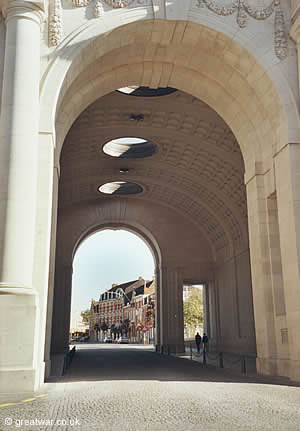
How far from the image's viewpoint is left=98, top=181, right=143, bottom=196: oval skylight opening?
116 feet

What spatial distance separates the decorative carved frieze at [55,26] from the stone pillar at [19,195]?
71cm

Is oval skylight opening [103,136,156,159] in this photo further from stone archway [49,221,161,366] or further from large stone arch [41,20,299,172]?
large stone arch [41,20,299,172]

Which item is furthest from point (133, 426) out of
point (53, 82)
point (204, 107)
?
point (204, 107)

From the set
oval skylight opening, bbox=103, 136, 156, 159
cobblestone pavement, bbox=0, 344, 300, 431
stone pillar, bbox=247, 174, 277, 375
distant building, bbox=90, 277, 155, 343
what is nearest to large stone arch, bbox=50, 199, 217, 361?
oval skylight opening, bbox=103, 136, 156, 159

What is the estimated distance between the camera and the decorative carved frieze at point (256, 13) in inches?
598

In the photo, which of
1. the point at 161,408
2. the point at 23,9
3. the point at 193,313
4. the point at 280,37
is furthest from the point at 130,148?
the point at 193,313

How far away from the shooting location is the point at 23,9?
43.0 feet

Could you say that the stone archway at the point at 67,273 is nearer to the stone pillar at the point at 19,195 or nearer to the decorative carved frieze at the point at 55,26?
the stone pillar at the point at 19,195

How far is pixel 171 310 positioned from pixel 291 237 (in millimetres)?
22585

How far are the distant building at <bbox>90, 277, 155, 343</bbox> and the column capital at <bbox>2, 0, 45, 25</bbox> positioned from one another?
68147mm

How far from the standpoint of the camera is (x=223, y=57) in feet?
52.6

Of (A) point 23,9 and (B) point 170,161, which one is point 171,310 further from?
(A) point 23,9

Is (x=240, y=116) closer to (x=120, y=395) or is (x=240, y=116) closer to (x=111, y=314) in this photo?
(x=120, y=395)

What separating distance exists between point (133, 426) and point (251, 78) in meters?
12.4
